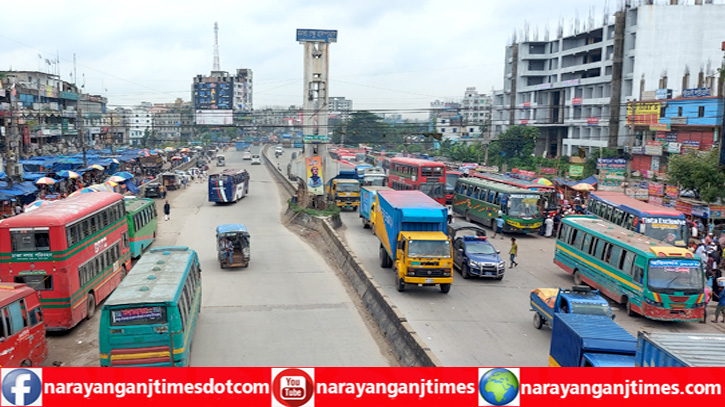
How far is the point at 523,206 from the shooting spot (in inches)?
1296

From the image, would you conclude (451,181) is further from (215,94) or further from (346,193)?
(215,94)

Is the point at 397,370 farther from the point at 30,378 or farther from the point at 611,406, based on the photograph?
the point at 30,378

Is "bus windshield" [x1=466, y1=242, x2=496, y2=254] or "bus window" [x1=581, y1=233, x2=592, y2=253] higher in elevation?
"bus window" [x1=581, y1=233, x2=592, y2=253]

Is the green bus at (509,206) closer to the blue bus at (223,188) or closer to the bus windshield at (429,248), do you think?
the bus windshield at (429,248)

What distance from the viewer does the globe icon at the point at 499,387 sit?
6.80 meters

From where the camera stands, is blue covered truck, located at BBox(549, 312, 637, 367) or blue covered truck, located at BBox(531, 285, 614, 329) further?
blue covered truck, located at BBox(531, 285, 614, 329)

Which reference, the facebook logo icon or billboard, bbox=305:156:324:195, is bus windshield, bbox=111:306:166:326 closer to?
the facebook logo icon

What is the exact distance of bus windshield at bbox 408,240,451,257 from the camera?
20562 mm

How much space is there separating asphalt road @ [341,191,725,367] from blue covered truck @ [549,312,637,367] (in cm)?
277

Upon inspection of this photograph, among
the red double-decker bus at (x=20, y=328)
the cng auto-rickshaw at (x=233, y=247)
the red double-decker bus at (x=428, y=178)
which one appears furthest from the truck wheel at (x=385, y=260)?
the red double-decker bus at (x=20, y=328)

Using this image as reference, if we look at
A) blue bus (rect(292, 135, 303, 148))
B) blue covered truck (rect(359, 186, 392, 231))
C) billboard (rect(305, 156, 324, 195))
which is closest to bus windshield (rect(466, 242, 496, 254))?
blue covered truck (rect(359, 186, 392, 231))

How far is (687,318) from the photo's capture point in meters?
18.2

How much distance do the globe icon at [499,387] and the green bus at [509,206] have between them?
26.6 metres

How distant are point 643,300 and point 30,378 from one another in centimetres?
1669
